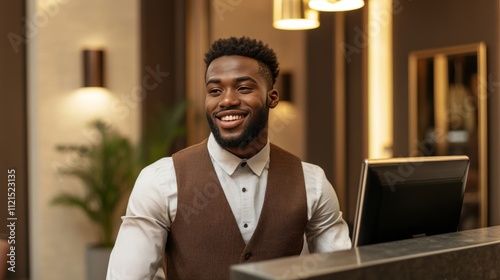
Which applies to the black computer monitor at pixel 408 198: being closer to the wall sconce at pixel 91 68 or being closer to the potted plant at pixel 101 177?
the potted plant at pixel 101 177

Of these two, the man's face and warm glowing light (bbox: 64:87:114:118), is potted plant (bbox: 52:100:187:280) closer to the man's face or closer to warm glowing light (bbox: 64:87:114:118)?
warm glowing light (bbox: 64:87:114:118)

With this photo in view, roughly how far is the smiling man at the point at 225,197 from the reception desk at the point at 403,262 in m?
0.43

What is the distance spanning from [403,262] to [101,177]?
436cm

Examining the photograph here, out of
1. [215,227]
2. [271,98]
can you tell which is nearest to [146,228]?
[215,227]

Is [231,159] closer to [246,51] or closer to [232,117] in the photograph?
[232,117]

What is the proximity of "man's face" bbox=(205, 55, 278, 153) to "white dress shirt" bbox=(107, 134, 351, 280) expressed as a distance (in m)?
0.08

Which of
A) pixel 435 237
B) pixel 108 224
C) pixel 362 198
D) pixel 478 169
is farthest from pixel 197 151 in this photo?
pixel 108 224

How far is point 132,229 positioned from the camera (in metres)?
1.61

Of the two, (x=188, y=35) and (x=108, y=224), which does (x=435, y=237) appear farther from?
(x=188, y=35)

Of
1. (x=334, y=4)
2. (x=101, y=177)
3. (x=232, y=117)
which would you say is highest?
(x=334, y=4)

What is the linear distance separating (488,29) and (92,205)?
357cm

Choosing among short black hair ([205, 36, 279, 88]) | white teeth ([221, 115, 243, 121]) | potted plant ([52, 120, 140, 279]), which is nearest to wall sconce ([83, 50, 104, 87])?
potted plant ([52, 120, 140, 279])

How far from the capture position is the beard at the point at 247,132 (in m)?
1.68

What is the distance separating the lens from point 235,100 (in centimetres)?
165
